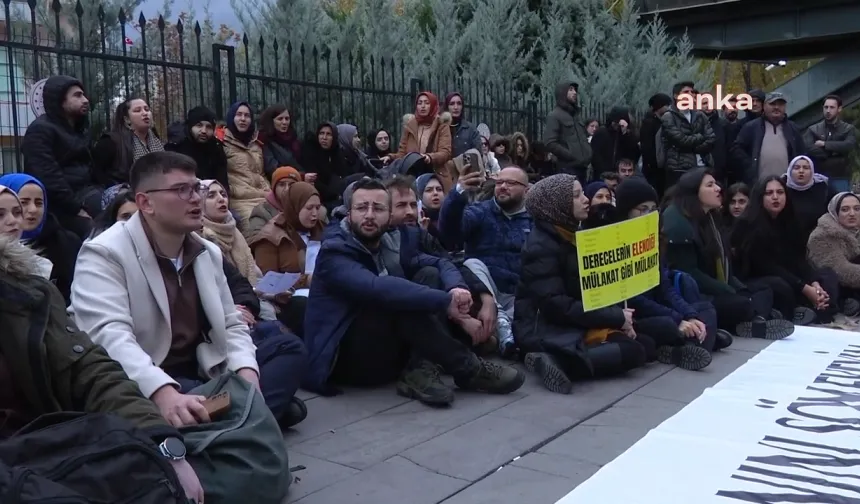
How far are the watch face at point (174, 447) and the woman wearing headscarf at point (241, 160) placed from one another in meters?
4.90

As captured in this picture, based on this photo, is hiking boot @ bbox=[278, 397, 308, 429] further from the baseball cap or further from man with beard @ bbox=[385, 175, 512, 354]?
the baseball cap

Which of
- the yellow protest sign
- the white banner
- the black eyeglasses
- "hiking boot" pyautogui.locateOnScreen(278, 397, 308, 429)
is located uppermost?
the black eyeglasses

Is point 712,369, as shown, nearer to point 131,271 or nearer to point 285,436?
point 285,436

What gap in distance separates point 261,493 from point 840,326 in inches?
241

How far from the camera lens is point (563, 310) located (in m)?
5.36

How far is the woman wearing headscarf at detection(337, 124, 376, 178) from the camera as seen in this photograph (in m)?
8.89

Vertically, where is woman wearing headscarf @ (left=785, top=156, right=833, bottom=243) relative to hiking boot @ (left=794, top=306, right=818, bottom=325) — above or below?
above

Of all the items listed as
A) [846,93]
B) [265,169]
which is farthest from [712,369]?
[846,93]

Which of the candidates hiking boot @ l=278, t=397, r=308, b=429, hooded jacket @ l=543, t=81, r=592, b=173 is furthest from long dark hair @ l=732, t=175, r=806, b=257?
hiking boot @ l=278, t=397, r=308, b=429

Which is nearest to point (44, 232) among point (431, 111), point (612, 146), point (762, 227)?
point (431, 111)

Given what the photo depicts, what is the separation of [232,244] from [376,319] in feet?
4.39

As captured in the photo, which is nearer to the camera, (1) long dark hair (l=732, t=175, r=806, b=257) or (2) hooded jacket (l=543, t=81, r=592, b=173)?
(1) long dark hair (l=732, t=175, r=806, b=257)

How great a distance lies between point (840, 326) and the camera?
24.8 feet

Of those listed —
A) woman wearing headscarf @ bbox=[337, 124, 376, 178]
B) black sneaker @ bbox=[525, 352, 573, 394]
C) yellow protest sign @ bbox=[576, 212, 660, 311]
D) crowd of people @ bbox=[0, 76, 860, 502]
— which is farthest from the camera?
woman wearing headscarf @ bbox=[337, 124, 376, 178]
